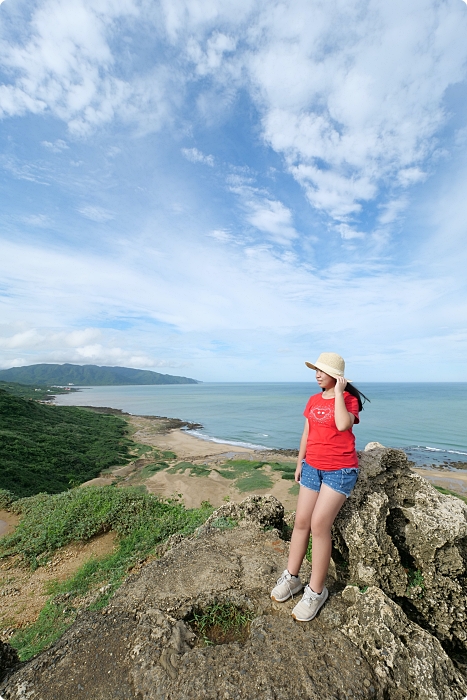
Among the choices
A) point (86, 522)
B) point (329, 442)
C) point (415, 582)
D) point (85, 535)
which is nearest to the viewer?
point (329, 442)

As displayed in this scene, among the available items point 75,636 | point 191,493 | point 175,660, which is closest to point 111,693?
point 175,660

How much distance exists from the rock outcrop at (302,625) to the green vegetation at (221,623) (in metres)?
0.06

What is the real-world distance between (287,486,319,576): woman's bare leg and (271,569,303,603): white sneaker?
0.07m

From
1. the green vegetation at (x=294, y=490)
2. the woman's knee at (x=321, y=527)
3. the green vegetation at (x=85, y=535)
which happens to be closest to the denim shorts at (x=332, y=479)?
the woman's knee at (x=321, y=527)

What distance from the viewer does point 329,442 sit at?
3.82 metres

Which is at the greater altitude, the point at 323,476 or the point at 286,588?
the point at 323,476

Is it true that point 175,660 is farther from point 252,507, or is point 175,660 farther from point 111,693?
point 252,507

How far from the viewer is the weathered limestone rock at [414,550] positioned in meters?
3.92

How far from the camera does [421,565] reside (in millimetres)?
4164

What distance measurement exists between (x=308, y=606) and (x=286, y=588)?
0.38 m

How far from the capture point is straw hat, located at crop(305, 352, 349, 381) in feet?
12.7

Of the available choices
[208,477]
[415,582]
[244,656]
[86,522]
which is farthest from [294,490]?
[244,656]

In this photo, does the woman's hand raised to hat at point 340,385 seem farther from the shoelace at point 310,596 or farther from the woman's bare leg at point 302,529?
the shoelace at point 310,596

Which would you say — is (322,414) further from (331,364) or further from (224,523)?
(224,523)
